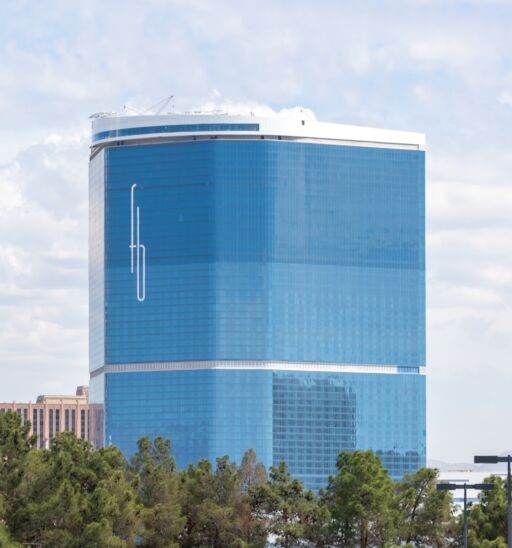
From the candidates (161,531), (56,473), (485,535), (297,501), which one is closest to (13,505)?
(56,473)

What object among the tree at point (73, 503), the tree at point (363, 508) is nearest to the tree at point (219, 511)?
the tree at point (363, 508)

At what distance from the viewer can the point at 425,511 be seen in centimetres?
13012

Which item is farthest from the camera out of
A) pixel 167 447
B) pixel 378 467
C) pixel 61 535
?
pixel 167 447

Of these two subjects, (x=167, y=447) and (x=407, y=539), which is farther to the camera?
(x=167, y=447)

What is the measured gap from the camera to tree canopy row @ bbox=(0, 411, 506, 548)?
116 metres

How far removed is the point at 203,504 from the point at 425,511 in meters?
14.9

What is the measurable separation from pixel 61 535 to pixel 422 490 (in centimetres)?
2792

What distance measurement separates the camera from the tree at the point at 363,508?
125 m

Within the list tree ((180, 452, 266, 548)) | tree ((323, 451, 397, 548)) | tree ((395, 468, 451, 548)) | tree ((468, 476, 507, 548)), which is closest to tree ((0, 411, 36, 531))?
tree ((180, 452, 266, 548))

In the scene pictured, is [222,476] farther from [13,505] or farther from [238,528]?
[13,505]

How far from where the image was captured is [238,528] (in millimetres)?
130750

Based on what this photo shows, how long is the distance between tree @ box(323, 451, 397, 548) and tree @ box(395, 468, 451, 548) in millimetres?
3531

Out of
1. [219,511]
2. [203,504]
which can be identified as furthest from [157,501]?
[219,511]

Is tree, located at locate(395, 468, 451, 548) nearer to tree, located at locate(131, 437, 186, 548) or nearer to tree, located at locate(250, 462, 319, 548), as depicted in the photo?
tree, located at locate(250, 462, 319, 548)
